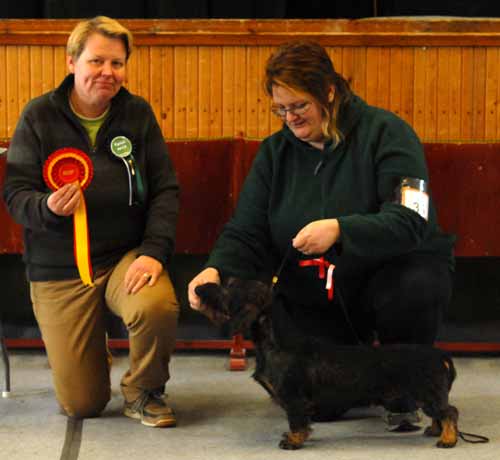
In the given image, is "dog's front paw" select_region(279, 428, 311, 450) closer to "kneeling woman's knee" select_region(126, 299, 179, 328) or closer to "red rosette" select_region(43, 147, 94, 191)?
"kneeling woman's knee" select_region(126, 299, 179, 328)

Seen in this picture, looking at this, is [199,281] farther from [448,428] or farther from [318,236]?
[448,428]

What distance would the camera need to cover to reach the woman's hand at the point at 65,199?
2.58 m

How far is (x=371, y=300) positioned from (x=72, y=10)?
3242 millimetres

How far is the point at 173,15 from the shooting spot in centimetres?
536

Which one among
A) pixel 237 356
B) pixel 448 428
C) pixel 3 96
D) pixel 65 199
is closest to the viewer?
pixel 448 428

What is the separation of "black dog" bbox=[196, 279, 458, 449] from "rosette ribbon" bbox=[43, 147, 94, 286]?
44 centimetres

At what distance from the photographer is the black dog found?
2426 mm

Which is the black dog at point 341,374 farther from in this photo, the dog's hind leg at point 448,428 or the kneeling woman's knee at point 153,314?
the kneeling woman's knee at point 153,314

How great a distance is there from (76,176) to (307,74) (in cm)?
68

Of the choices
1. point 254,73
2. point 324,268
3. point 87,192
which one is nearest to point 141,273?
point 87,192

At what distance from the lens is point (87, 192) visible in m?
2.71

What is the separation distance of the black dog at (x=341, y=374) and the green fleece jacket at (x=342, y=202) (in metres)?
0.24

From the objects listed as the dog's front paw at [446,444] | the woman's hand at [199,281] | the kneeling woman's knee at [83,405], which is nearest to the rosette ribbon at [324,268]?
the woman's hand at [199,281]

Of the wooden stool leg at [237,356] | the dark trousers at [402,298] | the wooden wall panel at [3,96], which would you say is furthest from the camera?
the wooden wall panel at [3,96]
